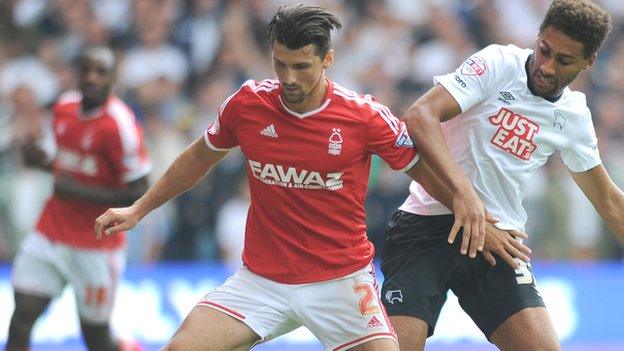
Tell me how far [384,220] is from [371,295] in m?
6.66

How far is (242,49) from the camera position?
1399 cm

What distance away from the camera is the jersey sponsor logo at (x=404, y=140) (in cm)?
646

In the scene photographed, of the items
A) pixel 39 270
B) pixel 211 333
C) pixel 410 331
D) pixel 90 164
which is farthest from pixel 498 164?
pixel 39 270

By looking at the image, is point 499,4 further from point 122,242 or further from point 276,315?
point 276,315

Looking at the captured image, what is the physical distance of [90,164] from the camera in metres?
9.10

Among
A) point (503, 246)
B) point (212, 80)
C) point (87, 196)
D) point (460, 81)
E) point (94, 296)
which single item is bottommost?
point (212, 80)

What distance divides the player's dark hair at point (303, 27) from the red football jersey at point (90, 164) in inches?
114

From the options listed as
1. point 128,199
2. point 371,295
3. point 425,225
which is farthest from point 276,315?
point 128,199

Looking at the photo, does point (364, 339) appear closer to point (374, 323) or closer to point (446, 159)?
point (374, 323)

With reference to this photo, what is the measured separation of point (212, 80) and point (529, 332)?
751 centimetres

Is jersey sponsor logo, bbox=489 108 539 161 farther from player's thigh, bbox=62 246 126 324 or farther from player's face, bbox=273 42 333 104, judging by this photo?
player's thigh, bbox=62 246 126 324

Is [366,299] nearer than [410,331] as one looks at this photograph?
Yes

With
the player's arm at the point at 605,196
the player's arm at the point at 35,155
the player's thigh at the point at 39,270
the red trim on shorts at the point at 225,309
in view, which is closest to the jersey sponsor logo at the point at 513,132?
the player's arm at the point at 605,196

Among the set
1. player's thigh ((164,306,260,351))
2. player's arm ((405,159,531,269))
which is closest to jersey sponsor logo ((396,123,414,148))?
player's arm ((405,159,531,269))
